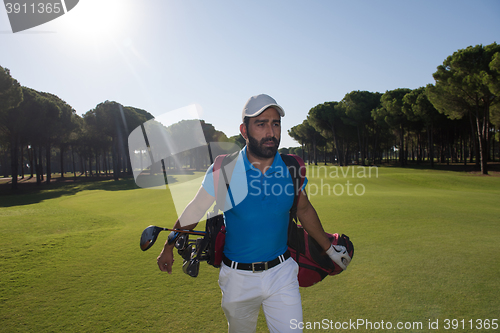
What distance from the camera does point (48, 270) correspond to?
5445 mm

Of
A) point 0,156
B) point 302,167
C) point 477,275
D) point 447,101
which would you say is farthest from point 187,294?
point 0,156

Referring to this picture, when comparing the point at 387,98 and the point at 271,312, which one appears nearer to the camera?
the point at 271,312

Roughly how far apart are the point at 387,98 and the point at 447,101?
18.3 m

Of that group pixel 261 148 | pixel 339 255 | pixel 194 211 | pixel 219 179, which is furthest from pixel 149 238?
pixel 339 255

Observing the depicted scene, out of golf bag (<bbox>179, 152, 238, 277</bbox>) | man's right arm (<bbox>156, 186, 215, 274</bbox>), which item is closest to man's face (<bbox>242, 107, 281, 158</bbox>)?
golf bag (<bbox>179, 152, 238, 277</bbox>)

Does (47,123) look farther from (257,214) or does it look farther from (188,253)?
(257,214)

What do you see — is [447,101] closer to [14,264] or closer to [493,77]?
[493,77]

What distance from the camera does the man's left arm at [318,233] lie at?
2.73 metres

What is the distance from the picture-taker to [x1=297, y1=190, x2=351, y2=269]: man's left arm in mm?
2729

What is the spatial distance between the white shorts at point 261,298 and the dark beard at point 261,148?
3.14ft

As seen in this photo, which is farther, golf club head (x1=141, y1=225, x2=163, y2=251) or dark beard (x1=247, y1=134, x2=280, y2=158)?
dark beard (x1=247, y1=134, x2=280, y2=158)

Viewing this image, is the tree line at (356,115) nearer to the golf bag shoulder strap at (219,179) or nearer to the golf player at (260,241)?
the golf bag shoulder strap at (219,179)

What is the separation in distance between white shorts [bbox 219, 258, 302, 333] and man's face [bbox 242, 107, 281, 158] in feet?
3.25

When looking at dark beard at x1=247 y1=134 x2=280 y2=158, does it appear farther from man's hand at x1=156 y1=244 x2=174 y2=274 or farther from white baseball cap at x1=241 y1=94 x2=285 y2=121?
man's hand at x1=156 y1=244 x2=174 y2=274
